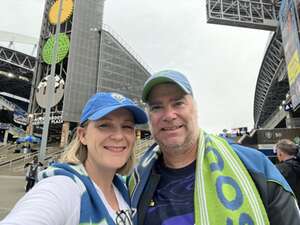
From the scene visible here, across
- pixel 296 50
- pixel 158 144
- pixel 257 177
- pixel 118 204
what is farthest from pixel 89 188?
pixel 296 50

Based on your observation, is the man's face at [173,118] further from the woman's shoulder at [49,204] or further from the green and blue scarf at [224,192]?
the woman's shoulder at [49,204]

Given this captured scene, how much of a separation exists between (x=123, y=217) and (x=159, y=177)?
0.40 meters

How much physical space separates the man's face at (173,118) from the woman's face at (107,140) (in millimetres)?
242

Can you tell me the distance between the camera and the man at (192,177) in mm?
1642

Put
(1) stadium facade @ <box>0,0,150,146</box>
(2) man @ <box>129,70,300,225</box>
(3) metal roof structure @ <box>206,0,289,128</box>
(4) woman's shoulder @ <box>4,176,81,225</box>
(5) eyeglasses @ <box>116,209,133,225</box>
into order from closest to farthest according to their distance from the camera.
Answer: (4) woman's shoulder @ <box>4,176,81,225</box>
(2) man @ <box>129,70,300,225</box>
(5) eyeglasses @ <box>116,209,133,225</box>
(3) metal roof structure @ <box>206,0,289,128</box>
(1) stadium facade @ <box>0,0,150,146</box>

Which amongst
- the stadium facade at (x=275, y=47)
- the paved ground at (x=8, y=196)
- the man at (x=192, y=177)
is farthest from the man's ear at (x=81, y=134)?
the stadium facade at (x=275, y=47)

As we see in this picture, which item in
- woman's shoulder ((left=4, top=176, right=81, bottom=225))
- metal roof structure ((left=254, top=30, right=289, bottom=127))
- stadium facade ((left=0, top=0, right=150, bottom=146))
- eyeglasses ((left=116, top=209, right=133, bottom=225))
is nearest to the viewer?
woman's shoulder ((left=4, top=176, right=81, bottom=225))

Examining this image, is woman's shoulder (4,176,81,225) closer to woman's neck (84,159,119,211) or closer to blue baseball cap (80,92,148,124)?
woman's neck (84,159,119,211)

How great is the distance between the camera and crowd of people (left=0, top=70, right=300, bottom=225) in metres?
1.54

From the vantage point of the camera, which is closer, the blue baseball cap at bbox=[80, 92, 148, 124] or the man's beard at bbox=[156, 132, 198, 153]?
the blue baseball cap at bbox=[80, 92, 148, 124]

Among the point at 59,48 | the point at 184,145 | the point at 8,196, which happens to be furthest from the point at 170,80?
the point at 59,48

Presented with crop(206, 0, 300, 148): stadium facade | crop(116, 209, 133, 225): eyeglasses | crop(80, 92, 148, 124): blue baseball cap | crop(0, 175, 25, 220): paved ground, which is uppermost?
crop(206, 0, 300, 148): stadium facade

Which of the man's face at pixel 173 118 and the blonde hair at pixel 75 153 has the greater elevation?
the man's face at pixel 173 118

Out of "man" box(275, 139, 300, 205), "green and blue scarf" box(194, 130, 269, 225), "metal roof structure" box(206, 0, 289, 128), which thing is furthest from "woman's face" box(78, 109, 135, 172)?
"metal roof structure" box(206, 0, 289, 128)
